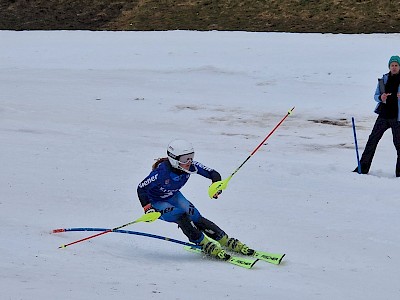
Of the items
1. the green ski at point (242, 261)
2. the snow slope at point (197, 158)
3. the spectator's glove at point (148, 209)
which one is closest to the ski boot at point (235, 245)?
the green ski at point (242, 261)

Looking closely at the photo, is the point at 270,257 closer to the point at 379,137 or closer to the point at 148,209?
the point at 148,209

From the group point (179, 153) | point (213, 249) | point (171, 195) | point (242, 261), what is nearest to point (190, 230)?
point (213, 249)

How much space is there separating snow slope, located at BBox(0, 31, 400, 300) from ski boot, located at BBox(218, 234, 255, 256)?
0.42 metres

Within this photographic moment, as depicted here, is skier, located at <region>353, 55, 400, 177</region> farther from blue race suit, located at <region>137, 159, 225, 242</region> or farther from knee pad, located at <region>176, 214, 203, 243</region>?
knee pad, located at <region>176, 214, 203, 243</region>

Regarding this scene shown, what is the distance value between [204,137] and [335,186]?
381 centimetres

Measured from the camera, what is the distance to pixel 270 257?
7.95m

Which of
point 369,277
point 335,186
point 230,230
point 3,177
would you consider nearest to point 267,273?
point 369,277

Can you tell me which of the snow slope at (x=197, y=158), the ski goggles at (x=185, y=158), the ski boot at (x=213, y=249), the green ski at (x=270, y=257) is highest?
the ski goggles at (x=185, y=158)

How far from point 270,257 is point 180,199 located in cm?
115

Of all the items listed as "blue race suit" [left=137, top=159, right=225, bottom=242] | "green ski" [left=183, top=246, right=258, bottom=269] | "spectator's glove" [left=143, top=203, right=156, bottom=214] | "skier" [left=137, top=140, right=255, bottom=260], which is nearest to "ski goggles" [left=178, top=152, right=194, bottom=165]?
"skier" [left=137, top=140, right=255, bottom=260]

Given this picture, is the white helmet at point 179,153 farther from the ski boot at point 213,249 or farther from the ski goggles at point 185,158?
the ski boot at point 213,249

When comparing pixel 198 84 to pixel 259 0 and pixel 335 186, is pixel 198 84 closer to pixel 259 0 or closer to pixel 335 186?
pixel 335 186

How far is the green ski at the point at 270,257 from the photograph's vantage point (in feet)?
25.7

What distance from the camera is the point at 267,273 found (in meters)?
7.50
